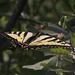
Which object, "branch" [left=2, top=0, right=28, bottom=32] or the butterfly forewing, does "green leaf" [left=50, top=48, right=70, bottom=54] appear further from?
"branch" [left=2, top=0, right=28, bottom=32]

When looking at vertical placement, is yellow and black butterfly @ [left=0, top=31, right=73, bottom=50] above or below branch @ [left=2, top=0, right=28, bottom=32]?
below

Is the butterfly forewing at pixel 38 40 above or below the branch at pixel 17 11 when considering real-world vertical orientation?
below

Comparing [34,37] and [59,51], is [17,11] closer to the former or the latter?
[34,37]

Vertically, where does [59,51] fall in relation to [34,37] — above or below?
below

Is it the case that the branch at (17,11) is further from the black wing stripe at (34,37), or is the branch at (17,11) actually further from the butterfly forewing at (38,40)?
the black wing stripe at (34,37)

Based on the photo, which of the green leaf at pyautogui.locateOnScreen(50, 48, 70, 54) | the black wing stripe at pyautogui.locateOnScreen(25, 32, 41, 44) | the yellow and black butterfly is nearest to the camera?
the green leaf at pyautogui.locateOnScreen(50, 48, 70, 54)

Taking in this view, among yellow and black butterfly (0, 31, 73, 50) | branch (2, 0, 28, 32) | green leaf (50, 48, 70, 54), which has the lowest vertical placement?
green leaf (50, 48, 70, 54)

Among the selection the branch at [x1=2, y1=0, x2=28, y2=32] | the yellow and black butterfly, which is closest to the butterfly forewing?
the yellow and black butterfly

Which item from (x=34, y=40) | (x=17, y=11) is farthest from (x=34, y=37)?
(x=17, y=11)

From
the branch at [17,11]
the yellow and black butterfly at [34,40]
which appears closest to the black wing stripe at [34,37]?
the yellow and black butterfly at [34,40]

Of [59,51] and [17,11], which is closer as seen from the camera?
[59,51]
